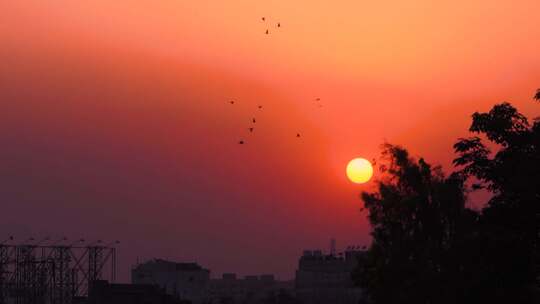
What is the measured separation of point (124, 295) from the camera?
593 ft

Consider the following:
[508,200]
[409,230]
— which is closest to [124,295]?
[409,230]

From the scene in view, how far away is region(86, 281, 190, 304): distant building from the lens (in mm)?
170788

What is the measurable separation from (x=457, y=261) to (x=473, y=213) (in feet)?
6.89

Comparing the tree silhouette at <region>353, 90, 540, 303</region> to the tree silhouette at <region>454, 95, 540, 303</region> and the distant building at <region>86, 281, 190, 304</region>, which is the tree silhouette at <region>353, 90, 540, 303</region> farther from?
the distant building at <region>86, 281, 190, 304</region>

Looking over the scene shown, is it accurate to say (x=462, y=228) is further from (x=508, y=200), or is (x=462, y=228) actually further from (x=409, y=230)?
(x=508, y=200)

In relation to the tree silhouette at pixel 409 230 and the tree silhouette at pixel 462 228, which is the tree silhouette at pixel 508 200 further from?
the tree silhouette at pixel 409 230

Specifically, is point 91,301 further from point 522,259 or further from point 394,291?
point 522,259

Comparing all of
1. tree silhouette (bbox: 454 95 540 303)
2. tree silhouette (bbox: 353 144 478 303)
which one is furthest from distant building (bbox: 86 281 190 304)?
tree silhouette (bbox: 454 95 540 303)

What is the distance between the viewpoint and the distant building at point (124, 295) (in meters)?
171

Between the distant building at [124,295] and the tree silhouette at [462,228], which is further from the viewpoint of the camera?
the distant building at [124,295]

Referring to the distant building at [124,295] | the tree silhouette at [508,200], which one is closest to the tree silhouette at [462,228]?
the tree silhouette at [508,200]

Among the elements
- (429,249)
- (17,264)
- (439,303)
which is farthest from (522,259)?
(17,264)

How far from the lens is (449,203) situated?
59.8 metres

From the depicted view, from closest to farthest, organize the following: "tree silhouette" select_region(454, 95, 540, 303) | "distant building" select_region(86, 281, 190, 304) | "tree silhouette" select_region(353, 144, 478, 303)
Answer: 1. "tree silhouette" select_region(454, 95, 540, 303)
2. "tree silhouette" select_region(353, 144, 478, 303)
3. "distant building" select_region(86, 281, 190, 304)
